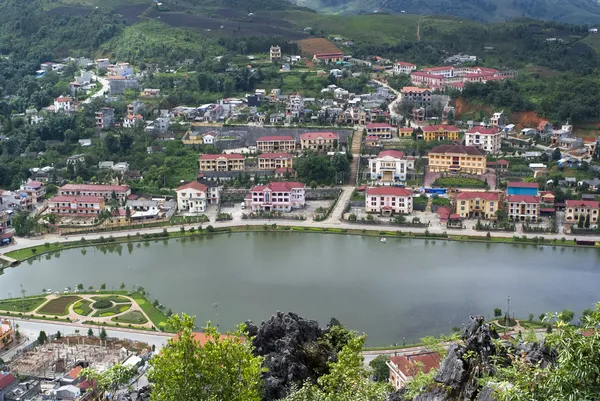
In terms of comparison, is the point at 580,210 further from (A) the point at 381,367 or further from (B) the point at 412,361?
(B) the point at 412,361

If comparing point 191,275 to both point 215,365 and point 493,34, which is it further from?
point 493,34

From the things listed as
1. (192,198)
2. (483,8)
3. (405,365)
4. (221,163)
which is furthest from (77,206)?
(483,8)

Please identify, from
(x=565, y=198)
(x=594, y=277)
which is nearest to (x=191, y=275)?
(x=594, y=277)

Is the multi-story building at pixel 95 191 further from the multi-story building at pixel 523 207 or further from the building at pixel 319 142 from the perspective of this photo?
the multi-story building at pixel 523 207

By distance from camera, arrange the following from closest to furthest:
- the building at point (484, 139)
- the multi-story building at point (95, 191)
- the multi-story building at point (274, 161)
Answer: the multi-story building at point (95, 191), the multi-story building at point (274, 161), the building at point (484, 139)

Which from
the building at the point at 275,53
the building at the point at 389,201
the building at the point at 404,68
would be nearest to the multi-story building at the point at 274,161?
the building at the point at 389,201
